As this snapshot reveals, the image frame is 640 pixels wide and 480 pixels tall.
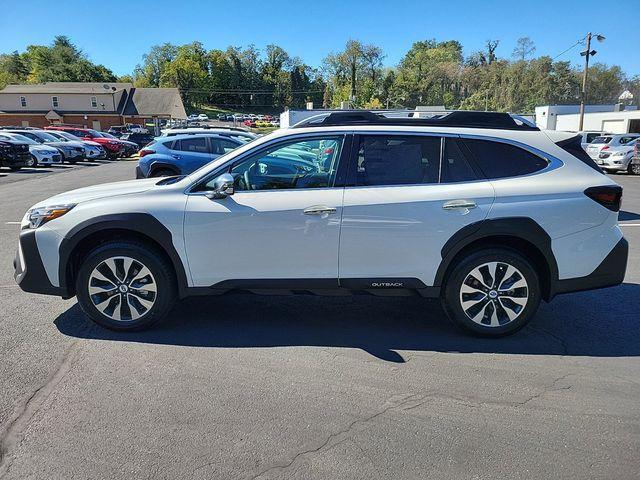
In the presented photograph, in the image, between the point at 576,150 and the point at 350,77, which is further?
the point at 350,77

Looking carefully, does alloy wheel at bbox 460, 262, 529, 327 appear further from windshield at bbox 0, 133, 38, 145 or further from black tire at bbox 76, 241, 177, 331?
windshield at bbox 0, 133, 38, 145

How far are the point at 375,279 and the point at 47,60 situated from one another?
142m

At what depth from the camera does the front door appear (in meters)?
4.11

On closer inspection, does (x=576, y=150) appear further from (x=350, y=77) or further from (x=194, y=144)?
(x=350, y=77)

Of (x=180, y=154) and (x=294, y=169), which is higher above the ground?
(x=294, y=169)

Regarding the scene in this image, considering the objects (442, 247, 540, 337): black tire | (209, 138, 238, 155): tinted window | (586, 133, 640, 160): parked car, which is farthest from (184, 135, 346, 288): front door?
(586, 133, 640, 160): parked car

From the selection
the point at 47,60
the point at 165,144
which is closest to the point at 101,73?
the point at 47,60

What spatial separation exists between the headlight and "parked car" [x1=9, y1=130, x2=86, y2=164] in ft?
77.0

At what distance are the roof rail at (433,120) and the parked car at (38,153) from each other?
2112cm

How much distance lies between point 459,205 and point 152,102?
78976 mm

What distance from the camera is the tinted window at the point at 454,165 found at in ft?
13.9

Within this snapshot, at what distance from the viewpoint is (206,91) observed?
13200 cm

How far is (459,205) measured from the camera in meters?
4.08

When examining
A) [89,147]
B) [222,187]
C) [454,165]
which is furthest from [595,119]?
[222,187]
